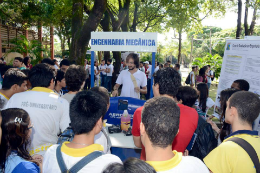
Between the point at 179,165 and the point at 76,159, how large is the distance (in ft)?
2.23

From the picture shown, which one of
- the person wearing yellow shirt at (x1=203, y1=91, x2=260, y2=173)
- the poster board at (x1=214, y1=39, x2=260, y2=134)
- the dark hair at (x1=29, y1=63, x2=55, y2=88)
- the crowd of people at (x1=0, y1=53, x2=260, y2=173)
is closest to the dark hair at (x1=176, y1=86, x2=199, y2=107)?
the crowd of people at (x1=0, y1=53, x2=260, y2=173)

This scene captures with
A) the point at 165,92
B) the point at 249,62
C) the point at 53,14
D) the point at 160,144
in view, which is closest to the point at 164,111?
the point at 160,144

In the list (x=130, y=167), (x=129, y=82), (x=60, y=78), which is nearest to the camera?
(x=130, y=167)

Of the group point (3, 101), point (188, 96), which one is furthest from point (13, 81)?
point (188, 96)

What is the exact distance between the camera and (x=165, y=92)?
236cm

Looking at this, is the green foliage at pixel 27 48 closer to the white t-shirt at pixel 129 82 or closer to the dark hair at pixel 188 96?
the white t-shirt at pixel 129 82

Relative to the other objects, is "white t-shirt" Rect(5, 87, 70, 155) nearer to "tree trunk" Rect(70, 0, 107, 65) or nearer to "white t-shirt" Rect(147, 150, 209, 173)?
"white t-shirt" Rect(147, 150, 209, 173)

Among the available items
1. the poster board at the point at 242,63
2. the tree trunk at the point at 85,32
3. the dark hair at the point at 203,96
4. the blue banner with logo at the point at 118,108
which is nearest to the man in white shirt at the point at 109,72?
the tree trunk at the point at 85,32

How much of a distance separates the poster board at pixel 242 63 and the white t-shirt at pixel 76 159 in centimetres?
334

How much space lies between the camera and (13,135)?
1734 millimetres

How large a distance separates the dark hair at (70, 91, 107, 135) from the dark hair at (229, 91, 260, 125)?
125 cm

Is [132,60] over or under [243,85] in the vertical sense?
over

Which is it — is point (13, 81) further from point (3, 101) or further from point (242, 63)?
point (242, 63)

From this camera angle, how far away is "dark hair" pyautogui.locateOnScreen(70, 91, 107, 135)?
→ 1691mm
